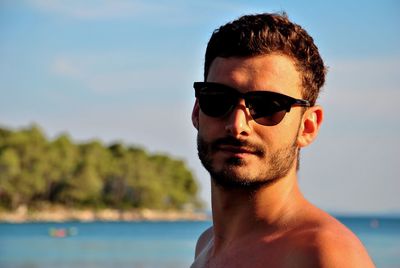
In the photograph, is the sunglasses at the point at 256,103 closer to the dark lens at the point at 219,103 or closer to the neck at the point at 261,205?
the dark lens at the point at 219,103

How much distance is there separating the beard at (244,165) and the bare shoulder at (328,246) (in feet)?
0.59

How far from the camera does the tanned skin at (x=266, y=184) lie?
100 inches

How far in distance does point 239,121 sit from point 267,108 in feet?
0.27

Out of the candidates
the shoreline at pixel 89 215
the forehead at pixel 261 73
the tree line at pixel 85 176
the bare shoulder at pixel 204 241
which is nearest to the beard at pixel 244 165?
the forehead at pixel 261 73

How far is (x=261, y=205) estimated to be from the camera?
270 cm

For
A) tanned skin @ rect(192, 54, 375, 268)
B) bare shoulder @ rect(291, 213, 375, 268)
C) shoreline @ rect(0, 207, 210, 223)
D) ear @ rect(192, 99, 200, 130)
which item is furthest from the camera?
shoreline @ rect(0, 207, 210, 223)

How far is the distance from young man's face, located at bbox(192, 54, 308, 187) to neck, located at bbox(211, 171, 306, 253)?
0.15ft

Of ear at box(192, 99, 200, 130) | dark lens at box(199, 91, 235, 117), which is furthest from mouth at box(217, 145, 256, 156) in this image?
ear at box(192, 99, 200, 130)

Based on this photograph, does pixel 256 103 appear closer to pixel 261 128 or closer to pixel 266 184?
pixel 261 128

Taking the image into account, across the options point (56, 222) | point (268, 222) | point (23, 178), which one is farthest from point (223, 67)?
point (56, 222)

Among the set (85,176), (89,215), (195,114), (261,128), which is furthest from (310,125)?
(89,215)

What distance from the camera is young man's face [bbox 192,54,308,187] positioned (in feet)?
8.51

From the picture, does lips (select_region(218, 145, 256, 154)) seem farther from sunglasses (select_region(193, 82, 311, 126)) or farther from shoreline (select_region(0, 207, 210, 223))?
shoreline (select_region(0, 207, 210, 223))

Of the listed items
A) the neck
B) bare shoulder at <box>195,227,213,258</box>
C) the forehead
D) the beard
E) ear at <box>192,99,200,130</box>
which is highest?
the forehead
